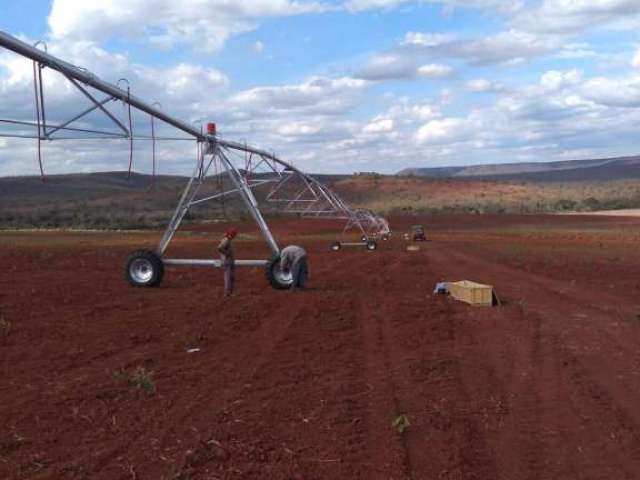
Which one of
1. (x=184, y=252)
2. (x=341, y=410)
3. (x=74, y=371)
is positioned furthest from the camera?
(x=184, y=252)

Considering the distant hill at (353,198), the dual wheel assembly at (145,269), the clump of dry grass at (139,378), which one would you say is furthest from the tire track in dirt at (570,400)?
the distant hill at (353,198)

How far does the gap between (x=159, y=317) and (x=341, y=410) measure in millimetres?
6974

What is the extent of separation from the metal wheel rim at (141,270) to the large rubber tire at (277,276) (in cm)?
285

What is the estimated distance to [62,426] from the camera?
26.2ft

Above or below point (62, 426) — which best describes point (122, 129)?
above

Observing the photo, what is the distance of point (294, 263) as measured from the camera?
18734 millimetres

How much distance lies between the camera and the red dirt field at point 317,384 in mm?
7104

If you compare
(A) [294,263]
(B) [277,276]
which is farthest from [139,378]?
(B) [277,276]

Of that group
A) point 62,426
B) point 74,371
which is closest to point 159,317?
point 74,371

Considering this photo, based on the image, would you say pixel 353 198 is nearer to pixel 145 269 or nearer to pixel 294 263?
pixel 145 269

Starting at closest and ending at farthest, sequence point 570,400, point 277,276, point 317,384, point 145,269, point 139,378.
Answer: point 570,400 < point 139,378 < point 317,384 < point 277,276 < point 145,269

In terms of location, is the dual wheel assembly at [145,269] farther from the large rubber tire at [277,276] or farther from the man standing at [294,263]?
the man standing at [294,263]

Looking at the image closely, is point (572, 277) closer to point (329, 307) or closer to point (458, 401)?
point (329, 307)

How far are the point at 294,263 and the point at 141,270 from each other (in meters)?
3.79
